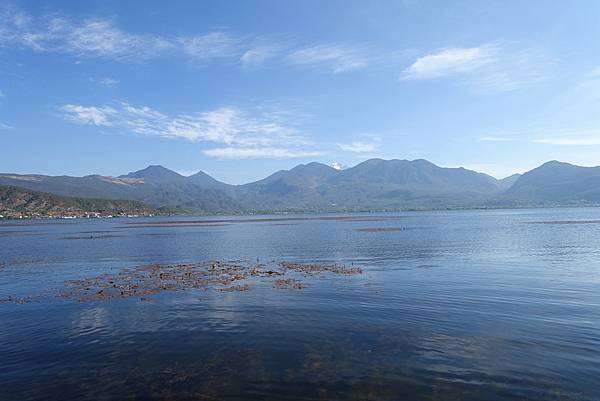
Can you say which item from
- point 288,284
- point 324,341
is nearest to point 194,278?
point 288,284

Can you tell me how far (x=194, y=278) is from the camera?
42.8m

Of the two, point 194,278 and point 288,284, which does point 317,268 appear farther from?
point 194,278

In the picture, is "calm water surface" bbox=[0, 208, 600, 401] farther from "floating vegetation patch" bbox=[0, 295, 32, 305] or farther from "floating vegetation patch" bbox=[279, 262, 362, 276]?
"floating vegetation patch" bbox=[279, 262, 362, 276]

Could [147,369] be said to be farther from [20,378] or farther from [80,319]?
[80,319]

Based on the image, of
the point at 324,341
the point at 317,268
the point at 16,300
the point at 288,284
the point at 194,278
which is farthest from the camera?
the point at 317,268

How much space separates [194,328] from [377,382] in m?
12.5

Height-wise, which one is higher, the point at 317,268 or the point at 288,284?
the point at 288,284

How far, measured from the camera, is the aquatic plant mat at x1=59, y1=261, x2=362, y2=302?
3606 centimetres

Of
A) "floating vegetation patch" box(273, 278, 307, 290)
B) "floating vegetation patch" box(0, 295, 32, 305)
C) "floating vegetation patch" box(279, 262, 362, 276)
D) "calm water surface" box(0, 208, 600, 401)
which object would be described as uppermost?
"calm water surface" box(0, 208, 600, 401)

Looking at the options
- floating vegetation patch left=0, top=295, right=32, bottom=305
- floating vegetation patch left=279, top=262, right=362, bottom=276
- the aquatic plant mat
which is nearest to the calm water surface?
floating vegetation patch left=0, top=295, right=32, bottom=305

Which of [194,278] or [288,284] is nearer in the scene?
[288,284]

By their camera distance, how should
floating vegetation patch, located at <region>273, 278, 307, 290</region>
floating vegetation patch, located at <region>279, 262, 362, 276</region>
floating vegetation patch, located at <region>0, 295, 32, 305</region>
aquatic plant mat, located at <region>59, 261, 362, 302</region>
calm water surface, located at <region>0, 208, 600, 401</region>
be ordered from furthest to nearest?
floating vegetation patch, located at <region>279, 262, 362, 276</region>, floating vegetation patch, located at <region>273, 278, 307, 290</region>, aquatic plant mat, located at <region>59, 261, 362, 302</region>, floating vegetation patch, located at <region>0, 295, 32, 305</region>, calm water surface, located at <region>0, 208, 600, 401</region>

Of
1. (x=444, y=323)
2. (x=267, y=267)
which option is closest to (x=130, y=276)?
(x=267, y=267)

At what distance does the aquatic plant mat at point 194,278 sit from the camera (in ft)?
118
